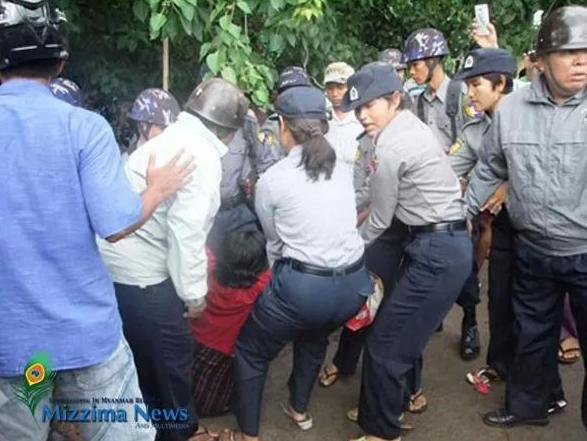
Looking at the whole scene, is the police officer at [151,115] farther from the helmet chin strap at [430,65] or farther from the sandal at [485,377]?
the sandal at [485,377]

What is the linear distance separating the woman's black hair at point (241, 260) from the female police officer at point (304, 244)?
221 millimetres

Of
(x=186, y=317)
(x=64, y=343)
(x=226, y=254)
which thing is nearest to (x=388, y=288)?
(x=226, y=254)

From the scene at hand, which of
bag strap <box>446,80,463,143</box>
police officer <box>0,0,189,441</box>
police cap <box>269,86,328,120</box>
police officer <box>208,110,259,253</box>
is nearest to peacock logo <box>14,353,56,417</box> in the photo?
police officer <box>0,0,189,441</box>

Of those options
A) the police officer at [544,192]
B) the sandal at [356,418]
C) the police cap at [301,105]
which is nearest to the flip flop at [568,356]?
the police officer at [544,192]

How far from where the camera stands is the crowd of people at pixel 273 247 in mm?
1917

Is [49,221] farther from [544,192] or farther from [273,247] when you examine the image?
[544,192]

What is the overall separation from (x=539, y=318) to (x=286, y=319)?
122cm

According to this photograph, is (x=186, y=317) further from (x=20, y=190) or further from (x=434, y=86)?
(x=434, y=86)

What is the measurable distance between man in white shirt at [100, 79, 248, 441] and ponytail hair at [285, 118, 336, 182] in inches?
10.0

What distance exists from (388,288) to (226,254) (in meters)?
0.85

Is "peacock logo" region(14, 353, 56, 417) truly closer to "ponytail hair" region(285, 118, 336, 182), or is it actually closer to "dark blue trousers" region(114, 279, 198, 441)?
"dark blue trousers" region(114, 279, 198, 441)

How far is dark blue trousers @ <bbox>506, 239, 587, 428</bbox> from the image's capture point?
2.98m

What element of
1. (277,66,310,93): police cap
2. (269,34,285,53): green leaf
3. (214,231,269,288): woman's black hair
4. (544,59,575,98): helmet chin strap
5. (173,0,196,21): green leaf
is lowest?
(214,231,269,288): woman's black hair

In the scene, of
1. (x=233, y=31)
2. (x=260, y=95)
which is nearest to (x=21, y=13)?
(x=233, y=31)
